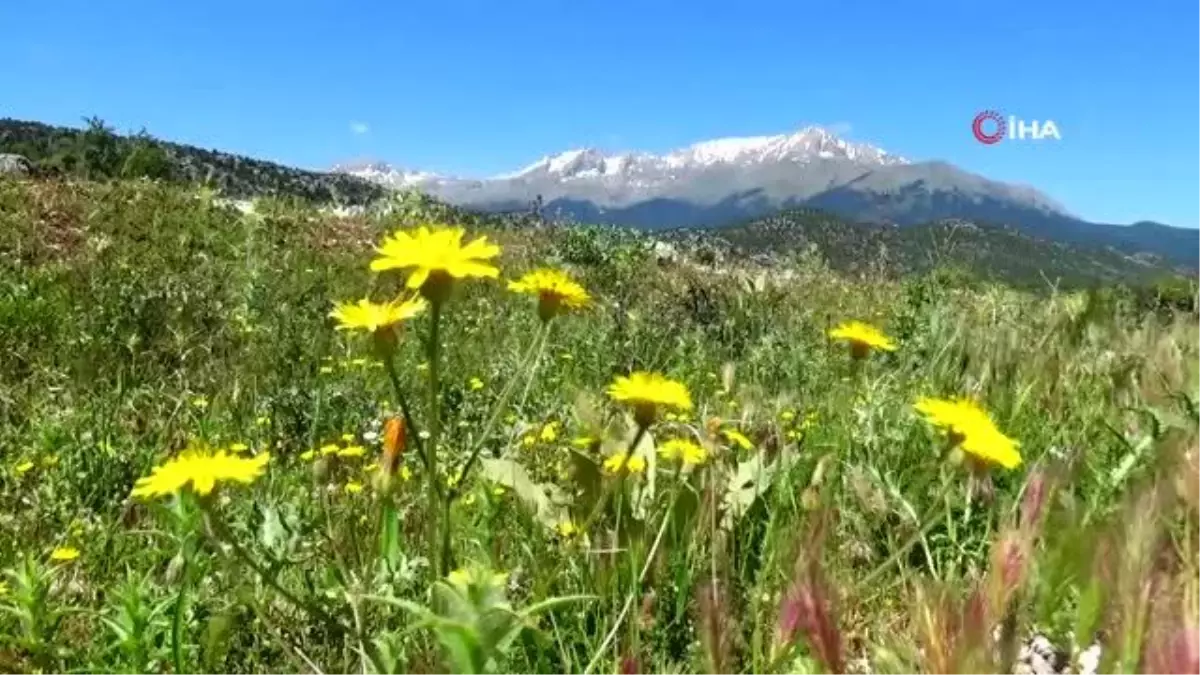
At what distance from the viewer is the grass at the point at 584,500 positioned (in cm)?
Answer: 127

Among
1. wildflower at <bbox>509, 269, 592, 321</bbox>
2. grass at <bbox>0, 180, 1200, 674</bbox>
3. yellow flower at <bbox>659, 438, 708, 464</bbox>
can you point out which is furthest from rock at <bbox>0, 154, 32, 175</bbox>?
wildflower at <bbox>509, 269, 592, 321</bbox>

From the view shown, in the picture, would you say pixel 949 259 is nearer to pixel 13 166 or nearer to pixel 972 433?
pixel 972 433

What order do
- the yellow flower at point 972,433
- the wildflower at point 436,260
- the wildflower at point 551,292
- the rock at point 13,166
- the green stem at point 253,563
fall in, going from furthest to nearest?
the rock at point 13,166 → the wildflower at point 551,292 → the yellow flower at point 972,433 → the wildflower at point 436,260 → the green stem at point 253,563

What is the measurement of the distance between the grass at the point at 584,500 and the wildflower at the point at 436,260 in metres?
0.10

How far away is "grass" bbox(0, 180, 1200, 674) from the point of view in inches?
49.9

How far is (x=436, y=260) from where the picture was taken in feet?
5.08

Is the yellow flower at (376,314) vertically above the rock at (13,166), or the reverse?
the rock at (13,166)

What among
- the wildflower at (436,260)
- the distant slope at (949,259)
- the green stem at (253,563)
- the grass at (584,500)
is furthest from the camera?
the distant slope at (949,259)

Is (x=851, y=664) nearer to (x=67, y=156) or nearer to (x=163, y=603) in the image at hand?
(x=163, y=603)

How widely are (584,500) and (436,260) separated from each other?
0.76 m

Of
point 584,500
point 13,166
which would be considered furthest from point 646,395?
point 13,166

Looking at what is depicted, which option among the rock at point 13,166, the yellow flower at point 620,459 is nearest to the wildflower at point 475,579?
the yellow flower at point 620,459

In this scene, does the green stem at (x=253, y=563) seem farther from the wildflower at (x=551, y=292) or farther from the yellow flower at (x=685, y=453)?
the yellow flower at (x=685, y=453)

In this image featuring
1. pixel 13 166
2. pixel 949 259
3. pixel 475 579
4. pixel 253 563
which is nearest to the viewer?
pixel 475 579
